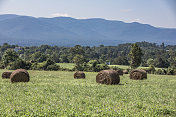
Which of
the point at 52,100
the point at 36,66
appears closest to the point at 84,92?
the point at 52,100

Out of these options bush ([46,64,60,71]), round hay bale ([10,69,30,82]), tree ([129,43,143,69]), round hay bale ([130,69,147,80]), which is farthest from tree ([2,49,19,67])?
round hay bale ([130,69,147,80])

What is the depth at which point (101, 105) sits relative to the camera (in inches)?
469

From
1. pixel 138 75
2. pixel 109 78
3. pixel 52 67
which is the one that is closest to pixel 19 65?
pixel 52 67

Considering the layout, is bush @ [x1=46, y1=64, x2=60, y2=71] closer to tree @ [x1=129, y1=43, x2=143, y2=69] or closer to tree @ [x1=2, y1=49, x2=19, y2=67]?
tree @ [x1=2, y1=49, x2=19, y2=67]

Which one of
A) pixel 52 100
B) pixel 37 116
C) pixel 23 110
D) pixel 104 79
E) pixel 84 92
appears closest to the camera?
pixel 37 116

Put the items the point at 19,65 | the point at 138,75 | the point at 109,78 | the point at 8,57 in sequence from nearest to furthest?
the point at 109,78
the point at 138,75
the point at 19,65
the point at 8,57

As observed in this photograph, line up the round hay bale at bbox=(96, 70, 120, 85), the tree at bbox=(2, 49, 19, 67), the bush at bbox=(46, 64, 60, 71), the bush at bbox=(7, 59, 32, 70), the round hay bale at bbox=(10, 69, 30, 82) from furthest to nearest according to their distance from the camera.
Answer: the tree at bbox=(2, 49, 19, 67)
the bush at bbox=(46, 64, 60, 71)
the bush at bbox=(7, 59, 32, 70)
the round hay bale at bbox=(10, 69, 30, 82)
the round hay bale at bbox=(96, 70, 120, 85)

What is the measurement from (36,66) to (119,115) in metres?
58.4

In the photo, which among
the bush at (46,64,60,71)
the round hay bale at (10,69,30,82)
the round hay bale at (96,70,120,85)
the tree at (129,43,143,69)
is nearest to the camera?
the round hay bale at (96,70,120,85)

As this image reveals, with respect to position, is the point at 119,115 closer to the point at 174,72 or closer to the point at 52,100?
the point at 52,100

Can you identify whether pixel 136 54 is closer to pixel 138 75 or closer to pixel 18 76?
pixel 138 75

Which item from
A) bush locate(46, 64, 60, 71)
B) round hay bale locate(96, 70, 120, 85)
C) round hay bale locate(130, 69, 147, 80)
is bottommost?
bush locate(46, 64, 60, 71)

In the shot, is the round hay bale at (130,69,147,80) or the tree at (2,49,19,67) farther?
the tree at (2,49,19,67)

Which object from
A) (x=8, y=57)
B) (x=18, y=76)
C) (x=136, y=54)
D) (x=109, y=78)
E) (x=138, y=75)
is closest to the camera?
(x=109, y=78)
